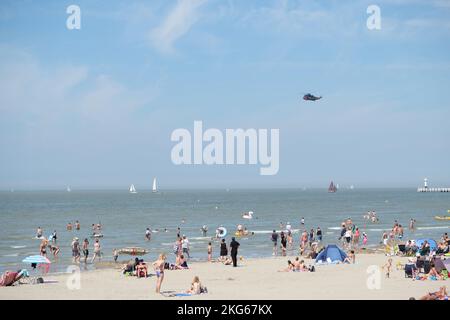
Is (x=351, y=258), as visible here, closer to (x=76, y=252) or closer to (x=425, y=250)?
(x=425, y=250)

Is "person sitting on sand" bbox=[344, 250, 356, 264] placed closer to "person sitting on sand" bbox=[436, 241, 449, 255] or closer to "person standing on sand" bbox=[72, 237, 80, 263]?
"person sitting on sand" bbox=[436, 241, 449, 255]

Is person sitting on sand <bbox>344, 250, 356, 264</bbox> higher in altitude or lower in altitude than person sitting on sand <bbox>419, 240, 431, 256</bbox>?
lower

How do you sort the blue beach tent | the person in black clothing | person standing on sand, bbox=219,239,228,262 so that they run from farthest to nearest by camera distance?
person standing on sand, bbox=219,239,228,262 → the blue beach tent → the person in black clothing

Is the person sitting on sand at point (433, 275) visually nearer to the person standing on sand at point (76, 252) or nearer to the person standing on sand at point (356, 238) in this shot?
→ the person standing on sand at point (356, 238)

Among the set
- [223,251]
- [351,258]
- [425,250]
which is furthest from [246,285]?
[425,250]

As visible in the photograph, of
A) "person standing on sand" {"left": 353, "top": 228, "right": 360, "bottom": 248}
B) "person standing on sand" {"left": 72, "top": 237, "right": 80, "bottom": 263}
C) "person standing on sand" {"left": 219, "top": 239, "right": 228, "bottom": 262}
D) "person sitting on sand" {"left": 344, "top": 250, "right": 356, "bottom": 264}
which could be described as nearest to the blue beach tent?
"person sitting on sand" {"left": 344, "top": 250, "right": 356, "bottom": 264}

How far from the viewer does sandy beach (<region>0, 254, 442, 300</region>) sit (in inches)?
716

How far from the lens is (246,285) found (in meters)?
20.7

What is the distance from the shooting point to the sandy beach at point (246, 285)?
18188 mm

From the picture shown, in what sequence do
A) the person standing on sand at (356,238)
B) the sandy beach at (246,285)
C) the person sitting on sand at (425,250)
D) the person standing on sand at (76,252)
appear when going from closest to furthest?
1. the sandy beach at (246,285)
2. the person sitting on sand at (425,250)
3. the person standing on sand at (76,252)
4. the person standing on sand at (356,238)

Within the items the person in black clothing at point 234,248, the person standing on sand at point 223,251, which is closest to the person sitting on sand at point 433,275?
the person in black clothing at point 234,248

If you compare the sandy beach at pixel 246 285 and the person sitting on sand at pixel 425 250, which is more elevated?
the person sitting on sand at pixel 425 250
